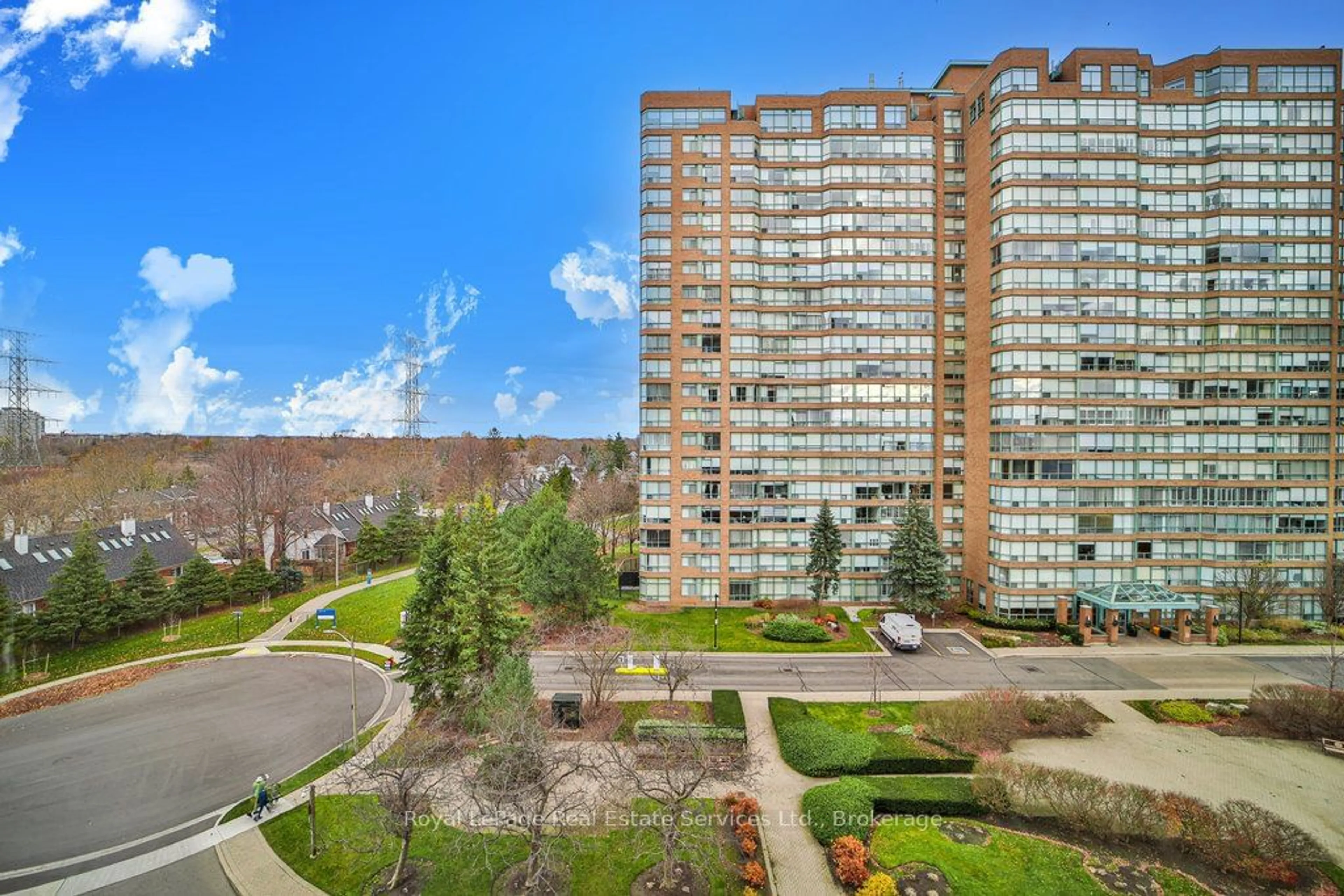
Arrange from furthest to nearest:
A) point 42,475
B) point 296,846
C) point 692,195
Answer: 1. point 42,475
2. point 692,195
3. point 296,846

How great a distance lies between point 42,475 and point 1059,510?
118 metres

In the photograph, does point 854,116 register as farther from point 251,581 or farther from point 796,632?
point 251,581

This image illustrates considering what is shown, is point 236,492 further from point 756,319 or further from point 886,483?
point 886,483

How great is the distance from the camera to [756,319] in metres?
52.0

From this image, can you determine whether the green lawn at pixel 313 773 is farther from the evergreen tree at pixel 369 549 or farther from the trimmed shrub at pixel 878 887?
the evergreen tree at pixel 369 549

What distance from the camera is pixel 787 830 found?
21.4m

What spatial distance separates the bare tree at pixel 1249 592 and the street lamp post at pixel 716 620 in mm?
38338

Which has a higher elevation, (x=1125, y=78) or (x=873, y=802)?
(x=1125, y=78)

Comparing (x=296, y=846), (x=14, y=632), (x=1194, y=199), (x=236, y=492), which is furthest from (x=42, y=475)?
(x=1194, y=199)

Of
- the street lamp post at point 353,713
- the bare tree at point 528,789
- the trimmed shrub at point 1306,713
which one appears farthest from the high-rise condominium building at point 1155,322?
the street lamp post at point 353,713

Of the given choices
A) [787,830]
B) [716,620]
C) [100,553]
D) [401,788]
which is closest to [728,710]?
[787,830]

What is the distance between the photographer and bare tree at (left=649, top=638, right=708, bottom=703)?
2836 cm

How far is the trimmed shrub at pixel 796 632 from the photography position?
1652 inches

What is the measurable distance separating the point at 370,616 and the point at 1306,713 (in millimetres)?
60040
